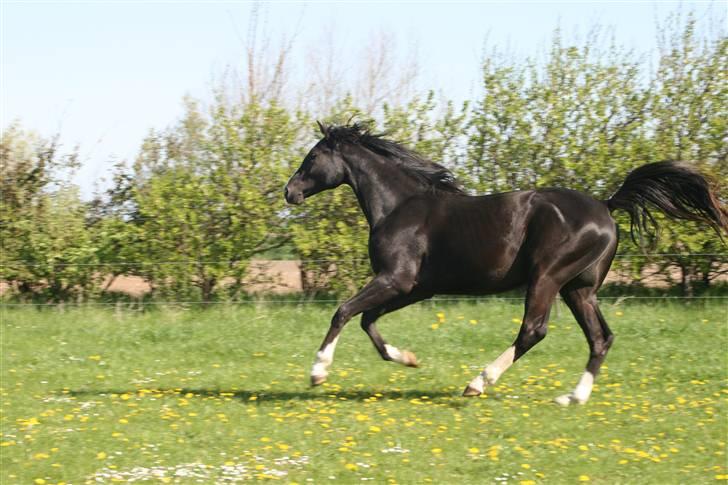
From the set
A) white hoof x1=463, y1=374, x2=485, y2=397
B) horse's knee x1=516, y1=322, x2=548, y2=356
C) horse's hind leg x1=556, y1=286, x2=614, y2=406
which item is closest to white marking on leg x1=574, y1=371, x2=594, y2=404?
horse's hind leg x1=556, y1=286, x2=614, y2=406

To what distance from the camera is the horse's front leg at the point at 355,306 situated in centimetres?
728

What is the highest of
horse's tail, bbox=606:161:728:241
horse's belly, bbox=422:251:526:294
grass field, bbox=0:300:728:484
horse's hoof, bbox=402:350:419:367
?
horse's tail, bbox=606:161:728:241

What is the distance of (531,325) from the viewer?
7.26 metres

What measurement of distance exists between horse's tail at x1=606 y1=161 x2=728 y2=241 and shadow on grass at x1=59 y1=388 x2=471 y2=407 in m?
2.09

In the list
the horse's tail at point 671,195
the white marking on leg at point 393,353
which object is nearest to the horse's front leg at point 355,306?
the white marking on leg at point 393,353

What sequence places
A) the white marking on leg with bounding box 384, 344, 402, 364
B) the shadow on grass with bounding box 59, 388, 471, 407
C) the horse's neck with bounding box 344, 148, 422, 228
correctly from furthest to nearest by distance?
the horse's neck with bounding box 344, 148, 422, 228, the shadow on grass with bounding box 59, 388, 471, 407, the white marking on leg with bounding box 384, 344, 402, 364

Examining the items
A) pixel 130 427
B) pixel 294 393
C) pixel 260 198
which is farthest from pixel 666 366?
pixel 260 198

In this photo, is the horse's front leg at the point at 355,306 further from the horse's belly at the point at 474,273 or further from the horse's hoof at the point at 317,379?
the horse's belly at the point at 474,273

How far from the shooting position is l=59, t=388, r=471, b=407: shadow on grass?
300 inches

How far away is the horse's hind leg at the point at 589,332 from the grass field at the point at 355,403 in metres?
0.20

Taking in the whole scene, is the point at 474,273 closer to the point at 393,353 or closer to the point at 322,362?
the point at 393,353

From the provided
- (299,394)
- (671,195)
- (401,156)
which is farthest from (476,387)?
(671,195)

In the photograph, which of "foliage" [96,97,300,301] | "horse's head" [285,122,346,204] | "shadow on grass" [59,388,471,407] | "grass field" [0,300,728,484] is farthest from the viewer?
"foliage" [96,97,300,301]

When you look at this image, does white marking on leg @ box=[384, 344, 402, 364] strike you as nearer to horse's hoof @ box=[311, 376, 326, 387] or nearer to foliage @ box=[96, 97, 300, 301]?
horse's hoof @ box=[311, 376, 326, 387]
